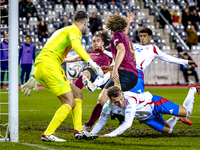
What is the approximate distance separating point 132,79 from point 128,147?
1356mm

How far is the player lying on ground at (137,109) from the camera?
482 cm

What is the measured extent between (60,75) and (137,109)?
50.5 inches

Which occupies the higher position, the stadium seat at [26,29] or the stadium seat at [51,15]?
the stadium seat at [51,15]

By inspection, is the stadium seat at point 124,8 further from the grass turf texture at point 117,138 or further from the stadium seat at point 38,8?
the grass turf texture at point 117,138

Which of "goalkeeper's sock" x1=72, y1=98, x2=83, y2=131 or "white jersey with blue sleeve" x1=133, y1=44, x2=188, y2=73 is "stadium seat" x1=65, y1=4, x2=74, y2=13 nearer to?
"white jersey with blue sleeve" x1=133, y1=44, x2=188, y2=73

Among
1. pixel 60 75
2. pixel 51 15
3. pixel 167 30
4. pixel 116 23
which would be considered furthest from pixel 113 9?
pixel 60 75

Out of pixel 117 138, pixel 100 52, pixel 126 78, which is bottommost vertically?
pixel 117 138

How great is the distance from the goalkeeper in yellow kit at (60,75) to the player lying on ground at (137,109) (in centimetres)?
41

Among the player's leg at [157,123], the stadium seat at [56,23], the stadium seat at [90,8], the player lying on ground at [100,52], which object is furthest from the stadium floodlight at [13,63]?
the stadium seat at [90,8]

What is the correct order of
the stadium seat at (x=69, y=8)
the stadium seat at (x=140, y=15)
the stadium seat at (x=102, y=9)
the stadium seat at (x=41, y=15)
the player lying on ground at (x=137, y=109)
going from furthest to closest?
the stadium seat at (x=140, y=15) → the stadium seat at (x=102, y=9) → the stadium seat at (x=69, y=8) → the stadium seat at (x=41, y=15) → the player lying on ground at (x=137, y=109)

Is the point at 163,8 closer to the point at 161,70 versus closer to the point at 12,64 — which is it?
the point at 161,70

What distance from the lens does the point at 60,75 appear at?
460 cm

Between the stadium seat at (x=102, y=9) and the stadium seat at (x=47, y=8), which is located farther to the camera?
the stadium seat at (x=102, y=9)

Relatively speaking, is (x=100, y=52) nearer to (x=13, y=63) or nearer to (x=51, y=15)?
(x=13, y=63)
